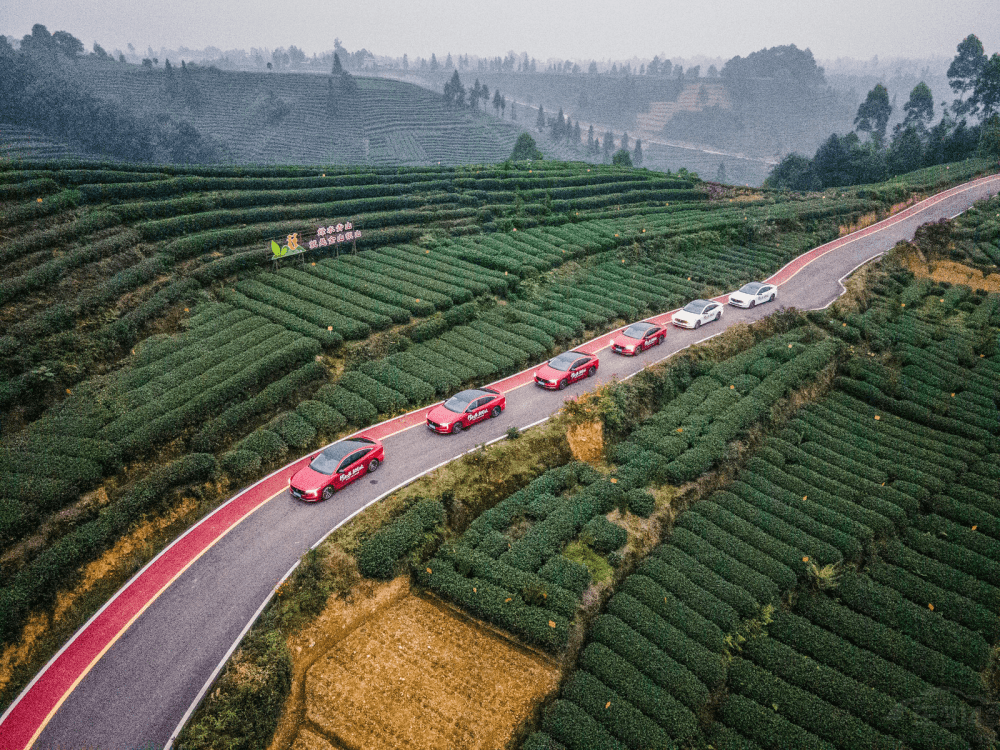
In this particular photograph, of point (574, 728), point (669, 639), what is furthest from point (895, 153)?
point (574, 728)

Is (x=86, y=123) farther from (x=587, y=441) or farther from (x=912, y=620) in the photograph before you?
(x=912, y=620)

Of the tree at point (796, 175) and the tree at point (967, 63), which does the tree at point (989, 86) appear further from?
the tree at point (796, 175)

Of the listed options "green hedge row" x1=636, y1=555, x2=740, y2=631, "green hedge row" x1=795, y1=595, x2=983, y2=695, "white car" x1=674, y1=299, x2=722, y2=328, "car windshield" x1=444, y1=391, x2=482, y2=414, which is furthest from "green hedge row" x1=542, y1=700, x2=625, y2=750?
"white car" x1=674, y1=299, x2=722, y2=328

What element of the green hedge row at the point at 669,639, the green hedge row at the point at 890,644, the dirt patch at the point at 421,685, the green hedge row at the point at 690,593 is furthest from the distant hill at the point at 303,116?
the green hedge row at the point at 890,644

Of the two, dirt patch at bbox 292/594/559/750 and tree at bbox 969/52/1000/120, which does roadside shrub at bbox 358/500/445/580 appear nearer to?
dirt patch at bbox 292/594/559/750

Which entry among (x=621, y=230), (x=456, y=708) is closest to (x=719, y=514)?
(x=456, y=708)

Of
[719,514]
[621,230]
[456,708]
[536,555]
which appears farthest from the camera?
[621,230]

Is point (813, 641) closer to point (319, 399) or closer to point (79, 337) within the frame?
point (319, 399)
